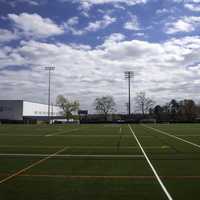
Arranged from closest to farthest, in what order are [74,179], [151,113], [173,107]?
[74,179] < [151,113] < [173,107]

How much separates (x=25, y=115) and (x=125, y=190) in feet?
402

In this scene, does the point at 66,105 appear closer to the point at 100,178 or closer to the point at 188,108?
the point at 188,108

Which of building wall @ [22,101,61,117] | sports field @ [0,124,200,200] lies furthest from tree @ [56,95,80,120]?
sports field @ [0,124,200,200]

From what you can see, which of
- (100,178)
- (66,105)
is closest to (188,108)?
(66,105)

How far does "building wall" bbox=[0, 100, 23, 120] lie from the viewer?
124000 mm

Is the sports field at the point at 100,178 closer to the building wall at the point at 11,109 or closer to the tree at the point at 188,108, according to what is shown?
the building wall at the point at 11,109

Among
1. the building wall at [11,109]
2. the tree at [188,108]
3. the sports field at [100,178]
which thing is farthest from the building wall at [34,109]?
the sports field at [100,178]

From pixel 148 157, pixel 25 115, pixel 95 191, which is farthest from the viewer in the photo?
pixel 25 115

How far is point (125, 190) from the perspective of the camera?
927cm

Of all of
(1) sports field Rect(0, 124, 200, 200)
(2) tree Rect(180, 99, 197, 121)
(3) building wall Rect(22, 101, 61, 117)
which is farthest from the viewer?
(2) tree Rect(180, 99, 197, 121)

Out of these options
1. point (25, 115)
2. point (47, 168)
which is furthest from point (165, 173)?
point (25, 115)

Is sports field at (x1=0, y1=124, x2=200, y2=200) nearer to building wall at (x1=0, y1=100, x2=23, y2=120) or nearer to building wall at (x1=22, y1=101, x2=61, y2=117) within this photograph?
building wall at (x1=0, y1=100, x2=23, y2=120)

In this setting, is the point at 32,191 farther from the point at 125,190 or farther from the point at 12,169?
the point at 12,169

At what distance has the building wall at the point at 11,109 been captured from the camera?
124 meters
